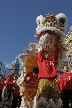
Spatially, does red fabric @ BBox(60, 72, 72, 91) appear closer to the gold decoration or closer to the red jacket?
the gold decoration

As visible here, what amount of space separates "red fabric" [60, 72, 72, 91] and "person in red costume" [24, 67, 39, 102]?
2.68 feet

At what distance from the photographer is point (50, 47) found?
17.3 feet

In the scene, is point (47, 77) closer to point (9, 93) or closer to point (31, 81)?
point (31, 81)

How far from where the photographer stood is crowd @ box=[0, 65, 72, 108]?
537 cm

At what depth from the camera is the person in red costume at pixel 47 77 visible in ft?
14.5

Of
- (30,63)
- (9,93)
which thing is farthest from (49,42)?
(9,93)

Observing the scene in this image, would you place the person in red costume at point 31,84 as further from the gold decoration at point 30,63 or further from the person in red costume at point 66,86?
the person in red costume at point 66,86

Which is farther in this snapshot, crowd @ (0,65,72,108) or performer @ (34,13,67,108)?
crowd @ (0,65,72,108)

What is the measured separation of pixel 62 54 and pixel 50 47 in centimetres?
36

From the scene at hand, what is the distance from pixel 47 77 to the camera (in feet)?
15.1

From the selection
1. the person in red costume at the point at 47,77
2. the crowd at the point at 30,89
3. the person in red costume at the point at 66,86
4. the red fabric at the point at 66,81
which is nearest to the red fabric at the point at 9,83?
the crowd at the point at 30,89

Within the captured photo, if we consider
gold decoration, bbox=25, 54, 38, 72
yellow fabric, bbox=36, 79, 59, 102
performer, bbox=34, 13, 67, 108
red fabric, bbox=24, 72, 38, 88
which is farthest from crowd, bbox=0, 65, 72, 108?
yellow fabric, bbox=36, 79, 59, 102

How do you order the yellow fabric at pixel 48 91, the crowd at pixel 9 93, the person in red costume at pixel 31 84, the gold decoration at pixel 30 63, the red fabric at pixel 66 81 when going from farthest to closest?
the crowd at pixel 9 93 → the red fabric at pixel 66 81 → the gold decoration at pixel 30 63 → the person in red costume at pixel 31 84 → the yellow fabric at pixel 48 91

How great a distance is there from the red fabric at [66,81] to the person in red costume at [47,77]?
3.18ft
